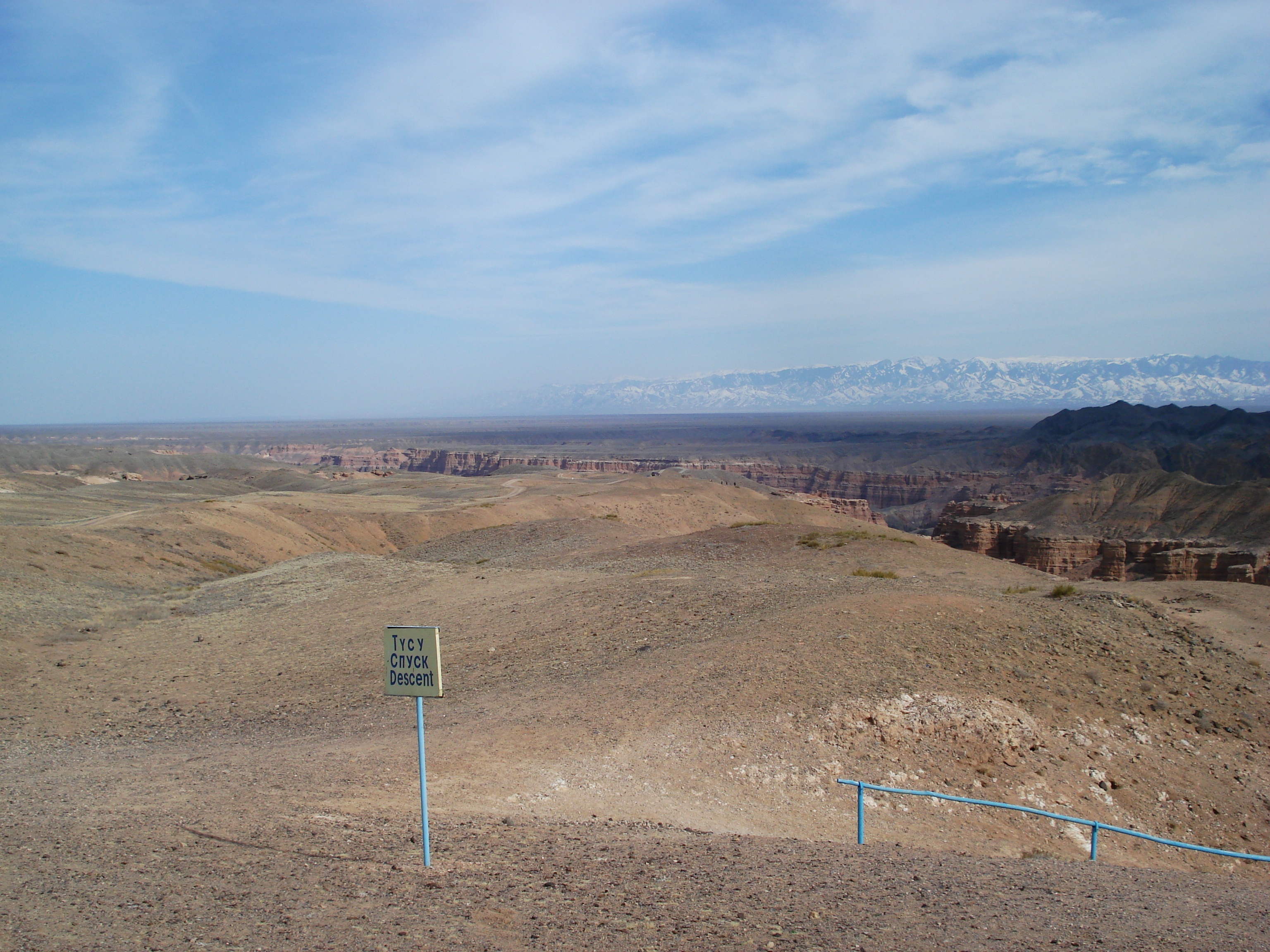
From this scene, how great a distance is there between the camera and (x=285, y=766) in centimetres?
1160

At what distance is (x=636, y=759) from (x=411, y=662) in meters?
5.21

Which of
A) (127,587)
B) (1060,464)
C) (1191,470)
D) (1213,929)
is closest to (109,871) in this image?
(1213,929)

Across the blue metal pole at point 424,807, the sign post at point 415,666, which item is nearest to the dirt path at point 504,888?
the blue metal pole at point 424,807

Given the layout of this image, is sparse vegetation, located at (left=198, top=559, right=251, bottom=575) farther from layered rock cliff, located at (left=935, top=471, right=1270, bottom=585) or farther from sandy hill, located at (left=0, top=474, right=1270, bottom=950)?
layered rock cliff, located at (left=935, top=471, right=1270, bottom=585)

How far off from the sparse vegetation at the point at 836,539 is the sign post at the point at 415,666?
2333 cm

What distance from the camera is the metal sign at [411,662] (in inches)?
308

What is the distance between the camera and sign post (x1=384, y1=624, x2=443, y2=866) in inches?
306

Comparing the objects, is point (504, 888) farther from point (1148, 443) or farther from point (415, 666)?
point (1148, 443)

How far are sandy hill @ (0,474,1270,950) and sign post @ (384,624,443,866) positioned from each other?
1387 mm

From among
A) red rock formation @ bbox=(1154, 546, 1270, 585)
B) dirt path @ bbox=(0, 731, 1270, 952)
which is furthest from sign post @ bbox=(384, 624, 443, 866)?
red rock formation @ bbox=(1154, 546, 1270, 585)

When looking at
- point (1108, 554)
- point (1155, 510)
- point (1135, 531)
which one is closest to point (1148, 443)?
point (1155, 510)

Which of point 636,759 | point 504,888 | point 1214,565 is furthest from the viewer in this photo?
point 1214,565

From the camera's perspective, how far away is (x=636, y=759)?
1206 centimetres

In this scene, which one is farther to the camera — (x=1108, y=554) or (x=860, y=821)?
(x=1108, y=554)
